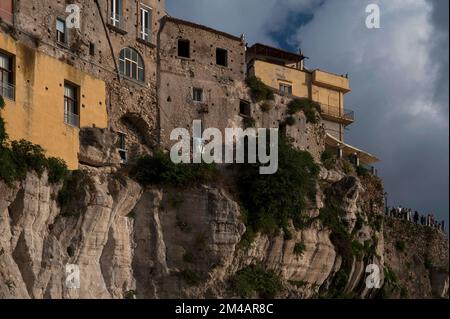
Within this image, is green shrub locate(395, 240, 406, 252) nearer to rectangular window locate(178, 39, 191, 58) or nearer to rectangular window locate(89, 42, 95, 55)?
rectangular window locate(178, 39, 191, 58)

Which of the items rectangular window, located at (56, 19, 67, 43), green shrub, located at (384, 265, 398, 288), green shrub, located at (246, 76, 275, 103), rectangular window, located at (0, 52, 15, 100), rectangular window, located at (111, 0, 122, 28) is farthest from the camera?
green shrub, located at (384, 265, 398, 288)

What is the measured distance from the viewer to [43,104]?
3831 centimetres

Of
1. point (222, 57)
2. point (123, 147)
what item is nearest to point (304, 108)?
point (222, 57)

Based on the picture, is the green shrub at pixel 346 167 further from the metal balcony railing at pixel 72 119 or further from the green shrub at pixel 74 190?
the green shrub at pixel 74 190

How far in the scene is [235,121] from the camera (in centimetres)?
4675

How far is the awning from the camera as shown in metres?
56.0

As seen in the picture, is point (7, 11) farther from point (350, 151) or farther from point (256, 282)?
point (350, 151)

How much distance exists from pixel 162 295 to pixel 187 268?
153 cm

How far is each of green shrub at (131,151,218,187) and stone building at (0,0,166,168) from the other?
154 centimetres

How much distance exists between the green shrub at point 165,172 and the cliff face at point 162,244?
0.38m

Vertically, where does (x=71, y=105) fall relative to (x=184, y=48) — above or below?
below

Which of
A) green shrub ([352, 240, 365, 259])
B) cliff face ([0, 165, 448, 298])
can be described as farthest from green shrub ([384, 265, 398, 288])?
green shrub ([352, 240, 365, 259])

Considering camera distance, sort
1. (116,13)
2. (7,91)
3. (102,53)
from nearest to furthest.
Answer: (7,91)
(102,53)
(116,13)

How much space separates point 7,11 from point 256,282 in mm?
14043
